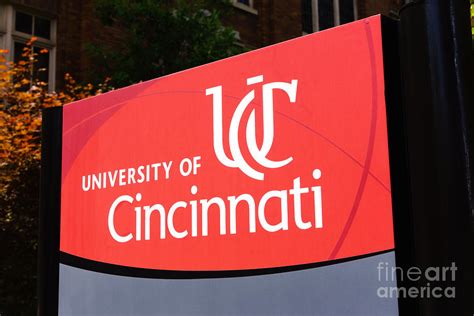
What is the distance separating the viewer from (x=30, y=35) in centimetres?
1384

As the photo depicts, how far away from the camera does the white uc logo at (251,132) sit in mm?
2227

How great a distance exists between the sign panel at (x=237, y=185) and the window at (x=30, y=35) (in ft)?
36.5

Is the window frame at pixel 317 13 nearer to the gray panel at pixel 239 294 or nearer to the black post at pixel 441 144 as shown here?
the gray panel at pixel 239 294

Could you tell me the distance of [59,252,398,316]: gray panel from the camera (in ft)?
6.39

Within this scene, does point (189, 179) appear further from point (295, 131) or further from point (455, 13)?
point (455, 13)

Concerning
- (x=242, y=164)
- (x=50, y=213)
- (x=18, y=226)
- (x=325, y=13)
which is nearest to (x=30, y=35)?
(x=18, y=226)

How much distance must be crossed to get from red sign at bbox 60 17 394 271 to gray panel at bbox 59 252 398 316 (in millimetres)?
60

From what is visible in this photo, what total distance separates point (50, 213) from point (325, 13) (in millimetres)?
19908

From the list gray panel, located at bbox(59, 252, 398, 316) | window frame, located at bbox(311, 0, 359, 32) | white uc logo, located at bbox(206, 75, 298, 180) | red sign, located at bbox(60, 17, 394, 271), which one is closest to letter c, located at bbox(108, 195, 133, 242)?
red sign, located at bbox(60, 17, 394, 271)

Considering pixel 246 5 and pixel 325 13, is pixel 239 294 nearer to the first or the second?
pixel 246 5

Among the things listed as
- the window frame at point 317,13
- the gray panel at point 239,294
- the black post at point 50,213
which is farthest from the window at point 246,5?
the gray panel at point 239,294

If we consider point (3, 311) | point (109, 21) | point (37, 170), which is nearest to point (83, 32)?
point (109, 21)

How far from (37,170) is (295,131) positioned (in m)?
7.14

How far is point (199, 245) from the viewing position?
2398mm
